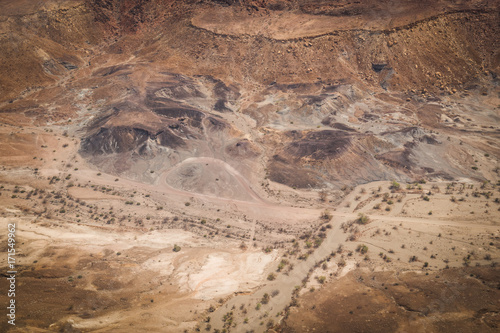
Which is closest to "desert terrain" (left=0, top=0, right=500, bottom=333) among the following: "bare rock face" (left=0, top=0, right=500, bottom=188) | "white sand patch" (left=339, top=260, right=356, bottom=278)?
"white sand patch" (left=339, top=260, right=356, bottom=278)

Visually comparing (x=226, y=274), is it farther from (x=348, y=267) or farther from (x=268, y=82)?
(x=268, y=82)

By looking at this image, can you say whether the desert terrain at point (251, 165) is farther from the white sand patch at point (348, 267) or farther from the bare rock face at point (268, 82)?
the bare rock face at point (268, 82)

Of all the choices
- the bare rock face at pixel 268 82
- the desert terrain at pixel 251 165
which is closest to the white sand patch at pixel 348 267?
the desert terrain at pixel 251 165

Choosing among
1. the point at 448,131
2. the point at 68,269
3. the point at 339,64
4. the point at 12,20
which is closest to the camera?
the point at 68,269

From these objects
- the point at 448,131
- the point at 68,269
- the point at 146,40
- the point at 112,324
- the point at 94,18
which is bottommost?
the point at 112,324

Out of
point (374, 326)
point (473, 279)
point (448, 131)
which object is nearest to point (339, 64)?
point (448, 131)

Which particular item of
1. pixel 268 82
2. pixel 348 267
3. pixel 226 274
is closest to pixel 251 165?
pixel 226 274

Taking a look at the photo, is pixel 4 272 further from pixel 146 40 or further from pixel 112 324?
pixel 146 40

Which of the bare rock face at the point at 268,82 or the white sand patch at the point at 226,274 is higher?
the bare rock face at the point at 268,82
